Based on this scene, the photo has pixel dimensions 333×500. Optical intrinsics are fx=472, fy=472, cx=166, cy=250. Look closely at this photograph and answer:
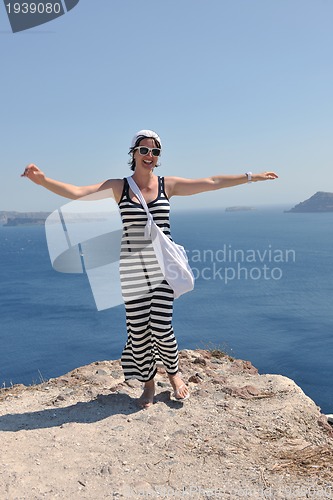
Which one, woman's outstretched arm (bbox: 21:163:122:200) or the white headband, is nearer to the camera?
woman's outstretched arm (bbox: 21:163:122:200)

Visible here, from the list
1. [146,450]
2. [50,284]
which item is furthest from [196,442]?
[50,284]

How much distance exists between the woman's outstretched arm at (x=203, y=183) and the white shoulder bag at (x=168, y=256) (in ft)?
1.25

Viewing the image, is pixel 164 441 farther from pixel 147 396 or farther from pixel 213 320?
Answer: pixel 213 320

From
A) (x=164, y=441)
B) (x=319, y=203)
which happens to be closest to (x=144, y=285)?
(x=164, y=441)

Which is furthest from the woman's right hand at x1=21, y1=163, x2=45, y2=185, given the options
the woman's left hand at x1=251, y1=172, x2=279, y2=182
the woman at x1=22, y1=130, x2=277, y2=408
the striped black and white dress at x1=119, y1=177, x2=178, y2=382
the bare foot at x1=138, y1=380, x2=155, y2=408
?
the bare foot at x1=138, y1=380, x2=155, y2=408

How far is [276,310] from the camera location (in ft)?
132

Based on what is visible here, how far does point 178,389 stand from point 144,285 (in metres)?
1.13

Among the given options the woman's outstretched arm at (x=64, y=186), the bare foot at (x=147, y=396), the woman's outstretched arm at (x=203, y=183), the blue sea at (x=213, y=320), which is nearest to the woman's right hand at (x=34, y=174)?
the woman's outstretched arm at (x=64, y=186)

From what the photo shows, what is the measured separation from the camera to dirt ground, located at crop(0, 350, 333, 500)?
3.18 m

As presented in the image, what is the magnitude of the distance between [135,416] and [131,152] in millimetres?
2376

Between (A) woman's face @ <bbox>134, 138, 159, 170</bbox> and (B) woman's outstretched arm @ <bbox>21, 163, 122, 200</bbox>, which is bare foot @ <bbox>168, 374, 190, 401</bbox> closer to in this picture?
(B) woman's outstretched arm @ <bbox>21, 163, 122, 200</bbox>

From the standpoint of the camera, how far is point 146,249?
4.22m

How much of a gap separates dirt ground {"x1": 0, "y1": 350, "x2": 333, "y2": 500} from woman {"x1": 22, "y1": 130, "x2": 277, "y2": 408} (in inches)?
19.4

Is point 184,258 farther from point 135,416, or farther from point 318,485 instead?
point 318,485
